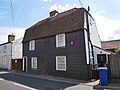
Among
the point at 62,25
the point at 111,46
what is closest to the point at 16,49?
the point at 62,25

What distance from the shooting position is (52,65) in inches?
771

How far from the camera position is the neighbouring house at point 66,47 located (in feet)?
54.2

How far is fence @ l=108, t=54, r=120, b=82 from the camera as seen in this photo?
42.4 ft

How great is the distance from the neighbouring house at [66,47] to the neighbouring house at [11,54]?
733 centimetres

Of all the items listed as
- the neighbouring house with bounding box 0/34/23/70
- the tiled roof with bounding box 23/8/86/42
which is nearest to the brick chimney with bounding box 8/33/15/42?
the neighbouring house with bounding box 0/34/23/70

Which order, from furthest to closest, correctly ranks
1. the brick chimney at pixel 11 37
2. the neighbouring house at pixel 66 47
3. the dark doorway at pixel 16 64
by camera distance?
the brick chimney at pixel 11 37
the dark doorway at pixel 16 64
the neighbouring house at pixel 66 47

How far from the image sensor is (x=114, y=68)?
519 inches

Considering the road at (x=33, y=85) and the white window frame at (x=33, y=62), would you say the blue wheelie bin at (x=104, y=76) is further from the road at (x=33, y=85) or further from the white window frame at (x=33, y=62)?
the white window frame at (x=33, y=62)

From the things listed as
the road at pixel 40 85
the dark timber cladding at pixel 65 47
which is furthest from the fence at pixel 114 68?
the dark timber cladding at pixel 65 47

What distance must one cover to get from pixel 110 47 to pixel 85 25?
1914 cm

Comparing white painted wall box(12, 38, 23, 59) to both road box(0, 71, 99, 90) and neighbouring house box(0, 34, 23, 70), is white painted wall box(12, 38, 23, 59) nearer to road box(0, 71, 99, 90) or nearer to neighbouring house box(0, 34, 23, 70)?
neighbouring house box(0, 34, 23, 70)

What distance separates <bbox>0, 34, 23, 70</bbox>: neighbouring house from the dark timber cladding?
7.22 metres

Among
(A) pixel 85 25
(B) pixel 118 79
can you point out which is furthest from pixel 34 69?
(B) pixel 118 79

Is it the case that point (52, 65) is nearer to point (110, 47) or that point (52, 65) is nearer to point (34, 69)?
point (34, 69)
